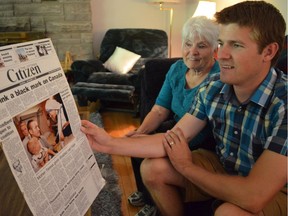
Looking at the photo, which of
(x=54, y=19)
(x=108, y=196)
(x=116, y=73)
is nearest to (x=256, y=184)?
(x=108, y=196)

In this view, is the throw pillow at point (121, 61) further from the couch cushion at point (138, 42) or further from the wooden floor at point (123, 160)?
the wooden floor at point (123, 160)

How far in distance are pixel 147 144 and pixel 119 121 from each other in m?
1.99

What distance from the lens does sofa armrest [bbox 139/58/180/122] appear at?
1.81m

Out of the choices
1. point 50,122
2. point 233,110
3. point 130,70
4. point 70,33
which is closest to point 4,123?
point 50,122

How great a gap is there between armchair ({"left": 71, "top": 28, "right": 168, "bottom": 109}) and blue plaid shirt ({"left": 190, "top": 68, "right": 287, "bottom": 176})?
6.47 ft

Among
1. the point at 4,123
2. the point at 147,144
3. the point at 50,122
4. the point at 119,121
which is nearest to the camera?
the point at 4,123

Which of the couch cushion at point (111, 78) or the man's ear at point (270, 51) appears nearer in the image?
the man's ear at point (270, 51)

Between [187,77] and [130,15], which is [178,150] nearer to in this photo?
[187,77]

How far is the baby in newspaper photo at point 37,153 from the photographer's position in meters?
0.77

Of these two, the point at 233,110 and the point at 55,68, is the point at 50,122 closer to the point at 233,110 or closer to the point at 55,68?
the point at 55,68

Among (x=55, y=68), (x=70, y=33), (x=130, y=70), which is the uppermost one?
(x=55, y=68)

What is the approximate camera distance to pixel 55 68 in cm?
91

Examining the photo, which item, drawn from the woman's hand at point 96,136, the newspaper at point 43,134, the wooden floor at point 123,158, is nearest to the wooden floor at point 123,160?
the wooden floor at point 123,158

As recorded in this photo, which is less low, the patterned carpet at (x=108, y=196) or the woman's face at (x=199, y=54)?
the woman's face at (x=199, y=54)
